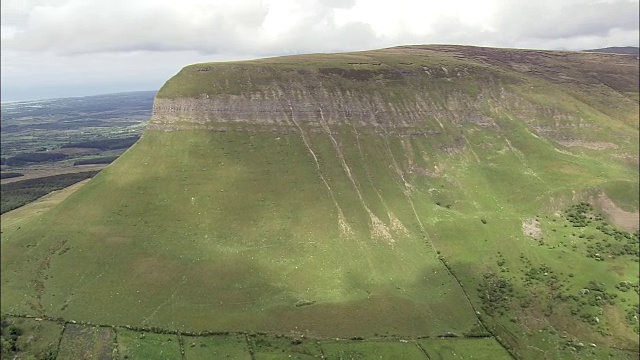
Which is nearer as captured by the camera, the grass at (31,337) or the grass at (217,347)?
the grass at (31,337)

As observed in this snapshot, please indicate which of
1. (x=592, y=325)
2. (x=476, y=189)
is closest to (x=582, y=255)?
(x=592, y=325)

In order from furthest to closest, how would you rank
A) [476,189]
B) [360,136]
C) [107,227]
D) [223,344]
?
[360,136]
[476,189]
[107,227]
[223,344]

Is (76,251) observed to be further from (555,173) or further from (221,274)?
(555,173)

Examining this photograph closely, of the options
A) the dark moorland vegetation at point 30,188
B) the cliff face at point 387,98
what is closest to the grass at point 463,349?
the cliff face at point 387,98

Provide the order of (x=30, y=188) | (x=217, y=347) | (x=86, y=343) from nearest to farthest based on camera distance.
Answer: (x=86, y=343) → (x=217, y=347) → (x=30, y=188)

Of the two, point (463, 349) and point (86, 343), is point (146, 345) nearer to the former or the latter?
point (86, 343)

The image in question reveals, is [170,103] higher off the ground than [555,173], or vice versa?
[170,103]

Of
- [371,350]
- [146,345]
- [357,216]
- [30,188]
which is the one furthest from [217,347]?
[30,188]

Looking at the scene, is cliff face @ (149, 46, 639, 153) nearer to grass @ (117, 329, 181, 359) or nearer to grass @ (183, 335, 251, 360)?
grass @ (117, 329, 181, 359)

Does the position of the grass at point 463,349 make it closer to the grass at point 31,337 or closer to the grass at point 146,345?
the grass at point 146,345
